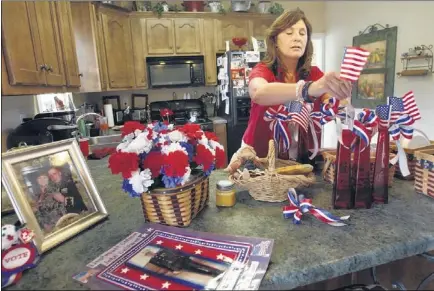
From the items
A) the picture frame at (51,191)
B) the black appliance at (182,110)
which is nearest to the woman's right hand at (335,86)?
the picture frame at (51,191)

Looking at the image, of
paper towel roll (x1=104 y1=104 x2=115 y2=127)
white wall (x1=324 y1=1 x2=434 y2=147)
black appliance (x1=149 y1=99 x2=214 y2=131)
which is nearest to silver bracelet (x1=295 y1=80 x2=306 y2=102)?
white wall (x1=324 y1=1 x2=434 y2=147)

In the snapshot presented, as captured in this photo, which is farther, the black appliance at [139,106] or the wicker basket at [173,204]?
the black appliance at [139,106]

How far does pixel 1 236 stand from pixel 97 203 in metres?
0.29

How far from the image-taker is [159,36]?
3.24m

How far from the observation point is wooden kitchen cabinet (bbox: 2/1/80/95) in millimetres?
1130

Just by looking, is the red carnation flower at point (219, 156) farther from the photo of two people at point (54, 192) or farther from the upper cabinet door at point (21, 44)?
the upper cabinet door at point (21, 44)

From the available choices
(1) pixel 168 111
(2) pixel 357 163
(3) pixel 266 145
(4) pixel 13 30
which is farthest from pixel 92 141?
(2) pixel 357 163

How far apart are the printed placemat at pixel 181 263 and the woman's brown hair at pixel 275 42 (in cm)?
84

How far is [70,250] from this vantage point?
0.66 meters

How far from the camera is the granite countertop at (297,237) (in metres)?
0.57

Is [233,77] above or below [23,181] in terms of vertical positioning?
above

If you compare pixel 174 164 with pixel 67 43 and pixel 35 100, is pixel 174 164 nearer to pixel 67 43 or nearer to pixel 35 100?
pixel 67 43

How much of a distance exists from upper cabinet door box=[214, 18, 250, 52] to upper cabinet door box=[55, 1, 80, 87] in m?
1.86

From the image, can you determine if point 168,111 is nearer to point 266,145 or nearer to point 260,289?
point 266,145
